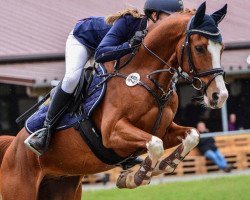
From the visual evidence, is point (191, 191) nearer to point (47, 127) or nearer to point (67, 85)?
point (47, 127)

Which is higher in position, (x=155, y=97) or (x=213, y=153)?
(x=155, y=97)

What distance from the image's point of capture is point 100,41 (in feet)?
30.0

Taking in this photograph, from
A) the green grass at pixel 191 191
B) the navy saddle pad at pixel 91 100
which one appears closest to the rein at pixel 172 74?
the navy saddle pad at pixel 91 100

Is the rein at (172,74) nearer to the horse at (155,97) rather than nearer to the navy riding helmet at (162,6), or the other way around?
the horse at (155,97)

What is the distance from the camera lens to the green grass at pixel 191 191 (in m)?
13.5

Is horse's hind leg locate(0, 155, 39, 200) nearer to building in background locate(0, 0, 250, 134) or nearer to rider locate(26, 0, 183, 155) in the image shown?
rider locate(26, 0, 183, 155)

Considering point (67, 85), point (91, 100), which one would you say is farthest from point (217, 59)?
point (67, 85)

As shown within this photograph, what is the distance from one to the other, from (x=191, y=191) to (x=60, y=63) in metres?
7.78

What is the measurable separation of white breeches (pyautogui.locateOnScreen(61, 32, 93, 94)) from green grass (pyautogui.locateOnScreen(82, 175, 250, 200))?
15.5 feet

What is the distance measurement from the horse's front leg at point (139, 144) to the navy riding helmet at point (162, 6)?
1.15 meters

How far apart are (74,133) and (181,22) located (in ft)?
5.83

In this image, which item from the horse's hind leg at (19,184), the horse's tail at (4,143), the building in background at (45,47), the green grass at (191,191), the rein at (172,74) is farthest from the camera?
the building in background at (45,47)

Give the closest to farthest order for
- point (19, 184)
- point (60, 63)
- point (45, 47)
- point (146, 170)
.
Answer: point (146, 170)
point (19, 184)
point (60, 63)
point (45, 47)

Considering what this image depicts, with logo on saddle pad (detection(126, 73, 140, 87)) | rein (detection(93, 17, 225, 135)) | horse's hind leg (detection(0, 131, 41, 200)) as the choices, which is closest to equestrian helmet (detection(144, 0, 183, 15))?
rein (detection(93, 17, 225, 135))
